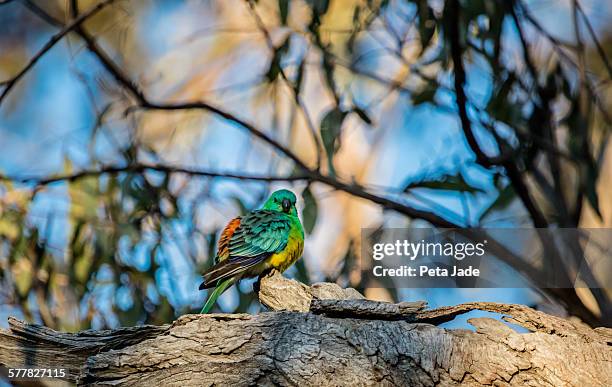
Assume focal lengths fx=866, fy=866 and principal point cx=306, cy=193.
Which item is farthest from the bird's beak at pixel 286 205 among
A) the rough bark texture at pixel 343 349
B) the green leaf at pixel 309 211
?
the rough bark texture at pixel 343 349

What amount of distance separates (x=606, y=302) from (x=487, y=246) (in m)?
0.61

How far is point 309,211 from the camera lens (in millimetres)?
3381

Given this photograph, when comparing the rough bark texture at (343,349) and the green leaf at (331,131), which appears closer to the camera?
the rough bark texture at (343,349)

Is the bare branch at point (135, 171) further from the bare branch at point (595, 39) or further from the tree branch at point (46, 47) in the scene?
the bare branch at point (595, 39)

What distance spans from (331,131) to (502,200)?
2.66 feet

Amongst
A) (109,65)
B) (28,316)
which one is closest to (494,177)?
(109,65)

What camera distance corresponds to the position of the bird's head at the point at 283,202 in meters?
2.94

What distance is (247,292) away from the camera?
3512 mm

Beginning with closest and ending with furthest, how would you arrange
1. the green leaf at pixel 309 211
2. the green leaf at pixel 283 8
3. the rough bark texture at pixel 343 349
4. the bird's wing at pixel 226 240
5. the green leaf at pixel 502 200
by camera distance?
1. the rough bark texture at pixel 343 349
2. the bird's wing at pixel 226 240
3. the green leaf at pixel 309 211
4. the green leaf at pixel 283 8
5. the green leaf at pixel 502 200

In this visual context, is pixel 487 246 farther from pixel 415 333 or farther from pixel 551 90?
pixel 415 333

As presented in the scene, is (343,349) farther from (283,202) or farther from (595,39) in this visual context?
(595,39)

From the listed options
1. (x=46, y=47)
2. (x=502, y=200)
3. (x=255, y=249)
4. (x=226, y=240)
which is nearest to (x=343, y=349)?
(x=255, y=249)

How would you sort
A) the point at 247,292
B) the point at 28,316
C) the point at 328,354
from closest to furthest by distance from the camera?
the point at 328,354 → the point at 247,292 → the point at 28,316

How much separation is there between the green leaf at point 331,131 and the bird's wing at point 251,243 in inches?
27.3
